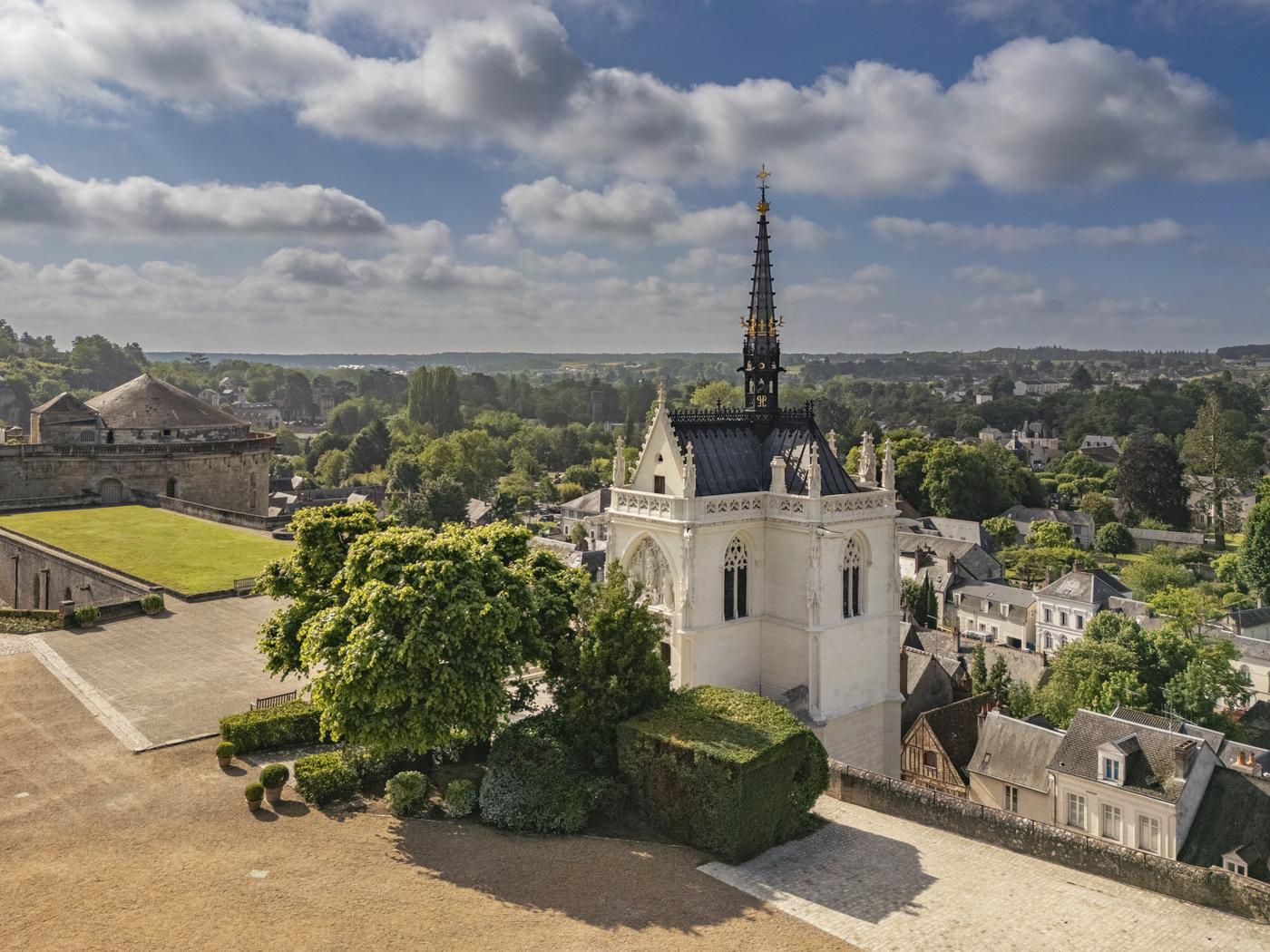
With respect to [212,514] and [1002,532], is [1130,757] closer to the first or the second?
[212,514]

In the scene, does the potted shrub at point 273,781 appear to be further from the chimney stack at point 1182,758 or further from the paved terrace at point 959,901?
the chimney stack at point 1182,758

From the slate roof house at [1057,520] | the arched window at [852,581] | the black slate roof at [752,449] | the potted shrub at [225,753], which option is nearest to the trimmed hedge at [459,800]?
the potted shrub at [225,753]

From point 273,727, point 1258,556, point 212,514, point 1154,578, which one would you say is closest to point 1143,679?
point 1154,578

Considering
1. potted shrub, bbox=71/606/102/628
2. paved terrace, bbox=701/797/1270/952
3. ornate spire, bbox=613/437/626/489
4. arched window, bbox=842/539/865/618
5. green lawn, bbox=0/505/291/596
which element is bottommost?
paved terrace, bbox=701/797/1270/952

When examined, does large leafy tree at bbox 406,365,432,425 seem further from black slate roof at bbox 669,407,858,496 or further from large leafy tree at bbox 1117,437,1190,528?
black slate roof at bbox 669,407,858,496

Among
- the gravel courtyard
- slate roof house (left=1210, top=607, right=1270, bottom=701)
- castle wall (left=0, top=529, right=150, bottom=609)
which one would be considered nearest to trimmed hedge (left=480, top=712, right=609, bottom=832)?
the gravel courtyard

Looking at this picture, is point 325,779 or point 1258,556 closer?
point 325,779
